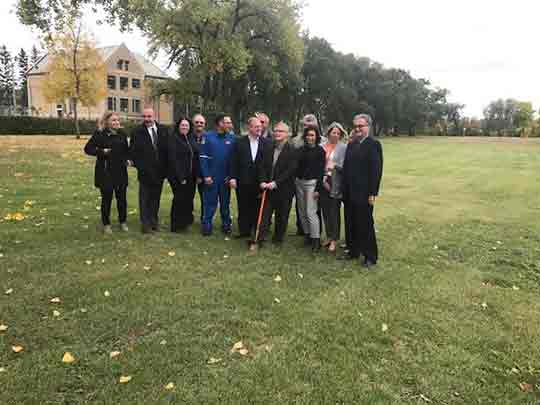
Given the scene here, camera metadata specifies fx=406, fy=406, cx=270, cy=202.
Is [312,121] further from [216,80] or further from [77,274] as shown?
[216,80]

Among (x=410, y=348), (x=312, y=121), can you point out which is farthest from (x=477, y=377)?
(x=312, y=121)

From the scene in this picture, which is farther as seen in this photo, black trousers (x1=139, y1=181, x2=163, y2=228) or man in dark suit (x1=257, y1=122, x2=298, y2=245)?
black trousers (x1=139, y1=181, x2=163, y2=228)

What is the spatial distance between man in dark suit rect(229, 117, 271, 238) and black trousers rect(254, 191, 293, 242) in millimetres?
304

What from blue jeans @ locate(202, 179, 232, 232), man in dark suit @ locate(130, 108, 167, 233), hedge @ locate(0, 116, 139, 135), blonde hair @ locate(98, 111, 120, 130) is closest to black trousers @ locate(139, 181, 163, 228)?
man in dark suit @ locate(130, 108, 167, 233)

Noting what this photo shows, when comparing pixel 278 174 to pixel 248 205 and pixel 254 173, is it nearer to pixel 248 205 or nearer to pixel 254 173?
pixel 254 173

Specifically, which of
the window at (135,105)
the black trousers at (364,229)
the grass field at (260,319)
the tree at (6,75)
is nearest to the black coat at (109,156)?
the grass field at (260,319)

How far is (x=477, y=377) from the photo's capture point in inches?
130

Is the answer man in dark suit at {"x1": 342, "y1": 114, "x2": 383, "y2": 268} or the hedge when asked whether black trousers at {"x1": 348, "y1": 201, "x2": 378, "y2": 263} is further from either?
the hedge

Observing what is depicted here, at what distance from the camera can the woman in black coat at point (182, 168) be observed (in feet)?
21.5

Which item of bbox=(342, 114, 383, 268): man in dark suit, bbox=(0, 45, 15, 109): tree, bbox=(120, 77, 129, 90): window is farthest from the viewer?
bbox=(0, 45, 15, 109): tree

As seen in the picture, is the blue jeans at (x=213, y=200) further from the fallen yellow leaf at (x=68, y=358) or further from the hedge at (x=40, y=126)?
the hedge at (x=40, y=126)

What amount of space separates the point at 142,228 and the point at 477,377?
522cm

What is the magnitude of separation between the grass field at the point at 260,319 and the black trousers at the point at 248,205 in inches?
17.0

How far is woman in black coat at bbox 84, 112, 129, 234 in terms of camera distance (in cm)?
616
